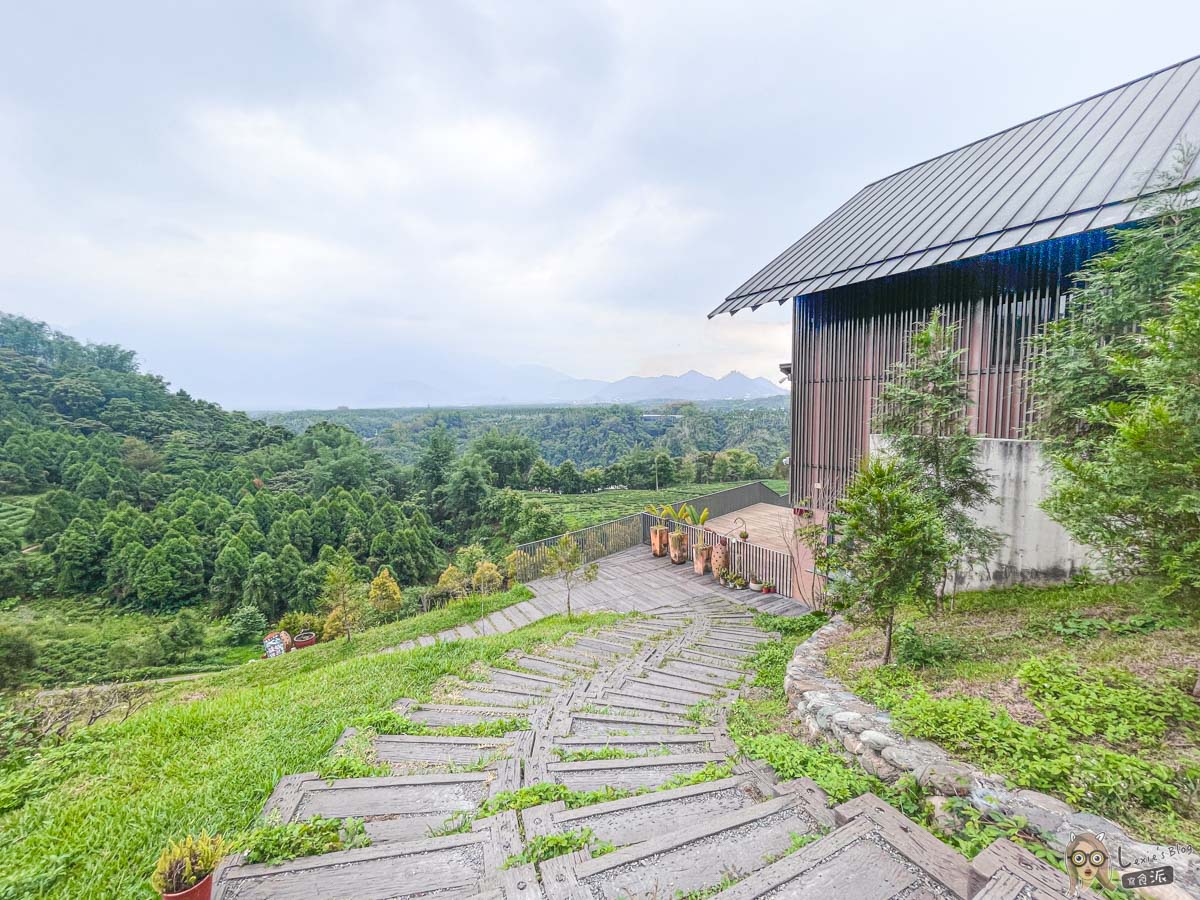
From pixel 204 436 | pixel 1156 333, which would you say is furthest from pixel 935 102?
pixel 204 436

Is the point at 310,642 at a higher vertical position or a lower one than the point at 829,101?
lower

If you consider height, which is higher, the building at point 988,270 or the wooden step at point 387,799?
the building at point 988,270

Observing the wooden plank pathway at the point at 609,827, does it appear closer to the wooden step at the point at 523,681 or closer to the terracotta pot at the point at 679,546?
the wooden step at the point at 523,681

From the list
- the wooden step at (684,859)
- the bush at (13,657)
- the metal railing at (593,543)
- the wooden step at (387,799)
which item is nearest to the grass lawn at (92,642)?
the bush at (13,657)

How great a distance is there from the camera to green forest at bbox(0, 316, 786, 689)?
20.6m

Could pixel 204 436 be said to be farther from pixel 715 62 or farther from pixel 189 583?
pixel 715 62

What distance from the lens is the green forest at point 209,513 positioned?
811 inches

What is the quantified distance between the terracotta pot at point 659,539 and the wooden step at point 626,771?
842 cm

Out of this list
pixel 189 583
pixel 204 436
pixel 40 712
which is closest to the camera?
pixel 40 712

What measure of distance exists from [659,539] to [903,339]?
268 inches

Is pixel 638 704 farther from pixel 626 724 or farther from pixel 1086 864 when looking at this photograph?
pixel 1086 864

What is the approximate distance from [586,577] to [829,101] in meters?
12.6

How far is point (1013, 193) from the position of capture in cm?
629

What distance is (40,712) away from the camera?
4.93 metres
